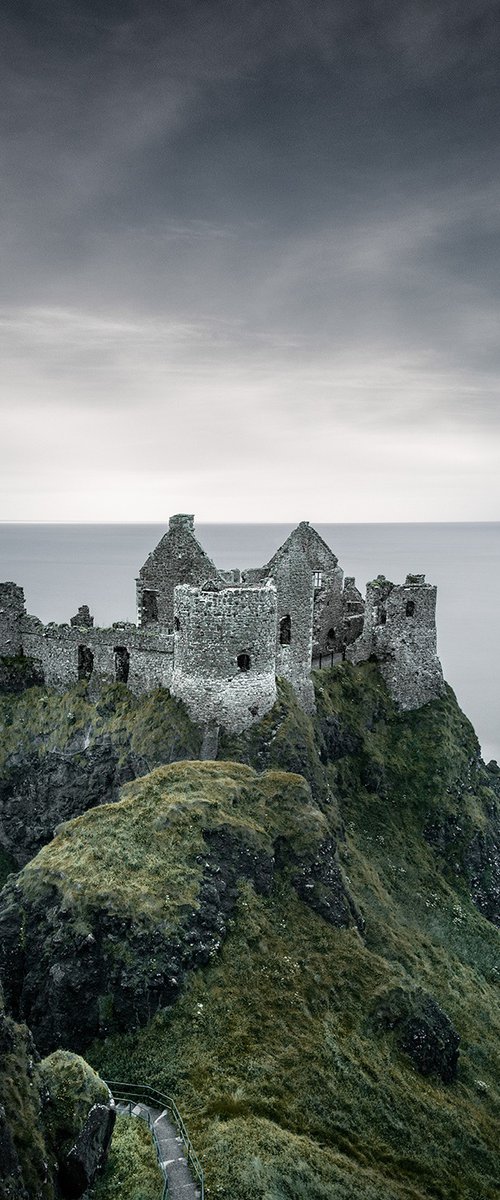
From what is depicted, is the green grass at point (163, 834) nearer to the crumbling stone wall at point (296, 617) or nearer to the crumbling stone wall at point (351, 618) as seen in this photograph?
the crumbling stone wall at point (296, 617)

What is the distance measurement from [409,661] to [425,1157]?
89.9ft

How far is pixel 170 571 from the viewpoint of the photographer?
36.4 m

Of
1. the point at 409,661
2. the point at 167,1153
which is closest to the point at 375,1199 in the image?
the point at 167,1153

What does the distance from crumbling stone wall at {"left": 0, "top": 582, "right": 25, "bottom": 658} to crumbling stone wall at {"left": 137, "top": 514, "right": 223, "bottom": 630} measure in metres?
6.70

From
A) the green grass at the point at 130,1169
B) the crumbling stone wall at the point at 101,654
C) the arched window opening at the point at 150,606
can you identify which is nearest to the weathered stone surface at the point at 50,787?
the crumbling stone wall at the point at 101,654

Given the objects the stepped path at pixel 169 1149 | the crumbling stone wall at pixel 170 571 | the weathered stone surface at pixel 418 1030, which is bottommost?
the weathered stone surface at pixel 418 1030

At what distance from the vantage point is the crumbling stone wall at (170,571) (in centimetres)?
3588

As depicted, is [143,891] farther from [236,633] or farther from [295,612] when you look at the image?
[295,612]

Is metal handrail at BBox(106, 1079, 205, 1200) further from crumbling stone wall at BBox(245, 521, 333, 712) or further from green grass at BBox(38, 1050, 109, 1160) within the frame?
crumbling stone wall at BBox(245, 521, 333, 712)

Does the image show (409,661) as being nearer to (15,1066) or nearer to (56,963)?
(56,963)

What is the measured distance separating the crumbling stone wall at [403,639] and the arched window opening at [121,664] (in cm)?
1357

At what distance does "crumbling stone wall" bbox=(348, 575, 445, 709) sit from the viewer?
4081 centimetres

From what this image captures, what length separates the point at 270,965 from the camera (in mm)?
17734

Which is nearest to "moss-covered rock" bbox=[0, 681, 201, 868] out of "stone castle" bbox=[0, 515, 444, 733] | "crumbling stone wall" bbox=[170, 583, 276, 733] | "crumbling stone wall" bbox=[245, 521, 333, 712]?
"stone castle" bbox=[0, 515, 444, 733]
